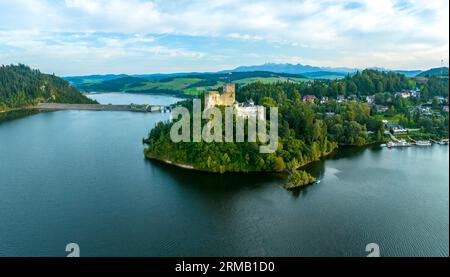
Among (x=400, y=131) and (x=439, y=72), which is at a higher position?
(x=439, y=72)

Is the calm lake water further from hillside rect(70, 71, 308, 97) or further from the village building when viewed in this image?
hillside rect(70, 71, 308, 97)

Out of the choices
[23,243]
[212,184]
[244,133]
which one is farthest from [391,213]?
[23,243]

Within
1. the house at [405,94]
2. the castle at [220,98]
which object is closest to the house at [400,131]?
the house at [405,94]

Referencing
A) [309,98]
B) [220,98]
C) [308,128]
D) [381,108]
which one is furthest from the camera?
[309,98]

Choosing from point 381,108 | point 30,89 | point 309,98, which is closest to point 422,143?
point 381,108

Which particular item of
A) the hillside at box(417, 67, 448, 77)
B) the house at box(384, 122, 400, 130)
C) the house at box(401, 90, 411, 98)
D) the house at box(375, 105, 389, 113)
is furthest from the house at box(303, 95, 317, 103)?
the hillside at box(417, 67, 448, 77)

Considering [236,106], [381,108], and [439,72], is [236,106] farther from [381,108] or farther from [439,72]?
[439,72]

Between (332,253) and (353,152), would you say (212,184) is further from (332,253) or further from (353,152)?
(353,152)

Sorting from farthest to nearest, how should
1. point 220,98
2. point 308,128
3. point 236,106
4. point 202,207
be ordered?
point 220,98 < point 236,106 < point 308,128 < point 202,207
